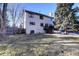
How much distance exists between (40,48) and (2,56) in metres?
0.48

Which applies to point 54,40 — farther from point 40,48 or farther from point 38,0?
point 38,0

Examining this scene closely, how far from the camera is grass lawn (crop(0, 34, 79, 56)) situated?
2.30 meters

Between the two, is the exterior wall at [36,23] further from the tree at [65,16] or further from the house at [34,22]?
the tree at [65,16]

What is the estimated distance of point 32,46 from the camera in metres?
2.33

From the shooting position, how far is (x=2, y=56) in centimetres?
233

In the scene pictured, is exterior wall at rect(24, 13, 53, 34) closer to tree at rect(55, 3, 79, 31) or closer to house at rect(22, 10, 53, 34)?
house at rect(22, 10, 53, 34)

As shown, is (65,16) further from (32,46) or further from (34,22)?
(32,46)

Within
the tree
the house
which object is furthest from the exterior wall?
the tree

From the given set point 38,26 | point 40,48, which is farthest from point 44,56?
point 38,26

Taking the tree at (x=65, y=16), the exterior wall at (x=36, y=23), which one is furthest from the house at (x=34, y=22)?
the tree at (x=65, y=16)

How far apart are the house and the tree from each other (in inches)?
4.0

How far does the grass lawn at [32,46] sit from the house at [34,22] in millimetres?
76

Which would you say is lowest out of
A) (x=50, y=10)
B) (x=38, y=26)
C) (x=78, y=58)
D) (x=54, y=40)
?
(x=78, y=58)

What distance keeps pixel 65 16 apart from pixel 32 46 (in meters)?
0.56
